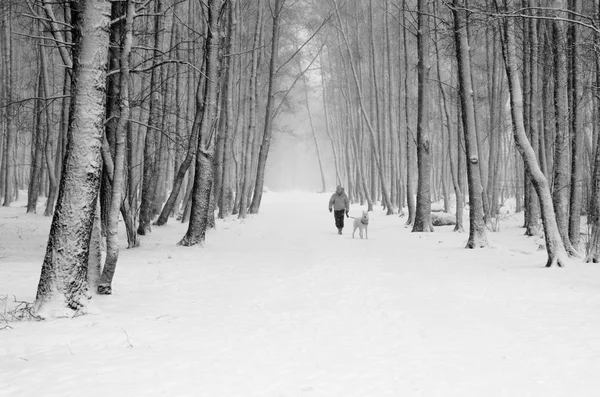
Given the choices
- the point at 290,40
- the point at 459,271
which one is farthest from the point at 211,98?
the point at 290,40

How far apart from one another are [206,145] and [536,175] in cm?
727

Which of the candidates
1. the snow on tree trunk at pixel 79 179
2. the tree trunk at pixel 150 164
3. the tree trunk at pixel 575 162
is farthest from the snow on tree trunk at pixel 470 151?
the snow on tree trunk at pixel 79 179

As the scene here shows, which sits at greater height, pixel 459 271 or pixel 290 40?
pixel 290 40

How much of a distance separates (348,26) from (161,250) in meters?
21.0

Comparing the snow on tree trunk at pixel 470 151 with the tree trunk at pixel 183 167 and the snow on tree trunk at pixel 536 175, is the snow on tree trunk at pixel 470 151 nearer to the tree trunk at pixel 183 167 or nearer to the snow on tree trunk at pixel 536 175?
the snow on tree trunk at pixel 536 175

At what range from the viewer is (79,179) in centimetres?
486

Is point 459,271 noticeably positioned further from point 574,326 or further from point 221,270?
point 221,270

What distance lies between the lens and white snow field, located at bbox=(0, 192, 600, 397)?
3.17 meters

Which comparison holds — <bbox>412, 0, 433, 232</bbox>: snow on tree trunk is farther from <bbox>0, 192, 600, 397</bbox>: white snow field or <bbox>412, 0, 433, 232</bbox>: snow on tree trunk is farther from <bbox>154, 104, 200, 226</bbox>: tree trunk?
<bbox>154, 104, 200, 226</bbox>: tree trunk

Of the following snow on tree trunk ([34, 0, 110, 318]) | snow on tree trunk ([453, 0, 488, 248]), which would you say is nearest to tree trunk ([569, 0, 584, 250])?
snow on tree trunk ([453, 0, 488, 248])

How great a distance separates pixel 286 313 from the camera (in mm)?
5188

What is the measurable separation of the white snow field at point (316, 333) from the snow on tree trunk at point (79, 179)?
363 mm

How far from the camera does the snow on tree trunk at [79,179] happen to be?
15.6ft

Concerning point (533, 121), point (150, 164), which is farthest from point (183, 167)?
point (533, 121)
